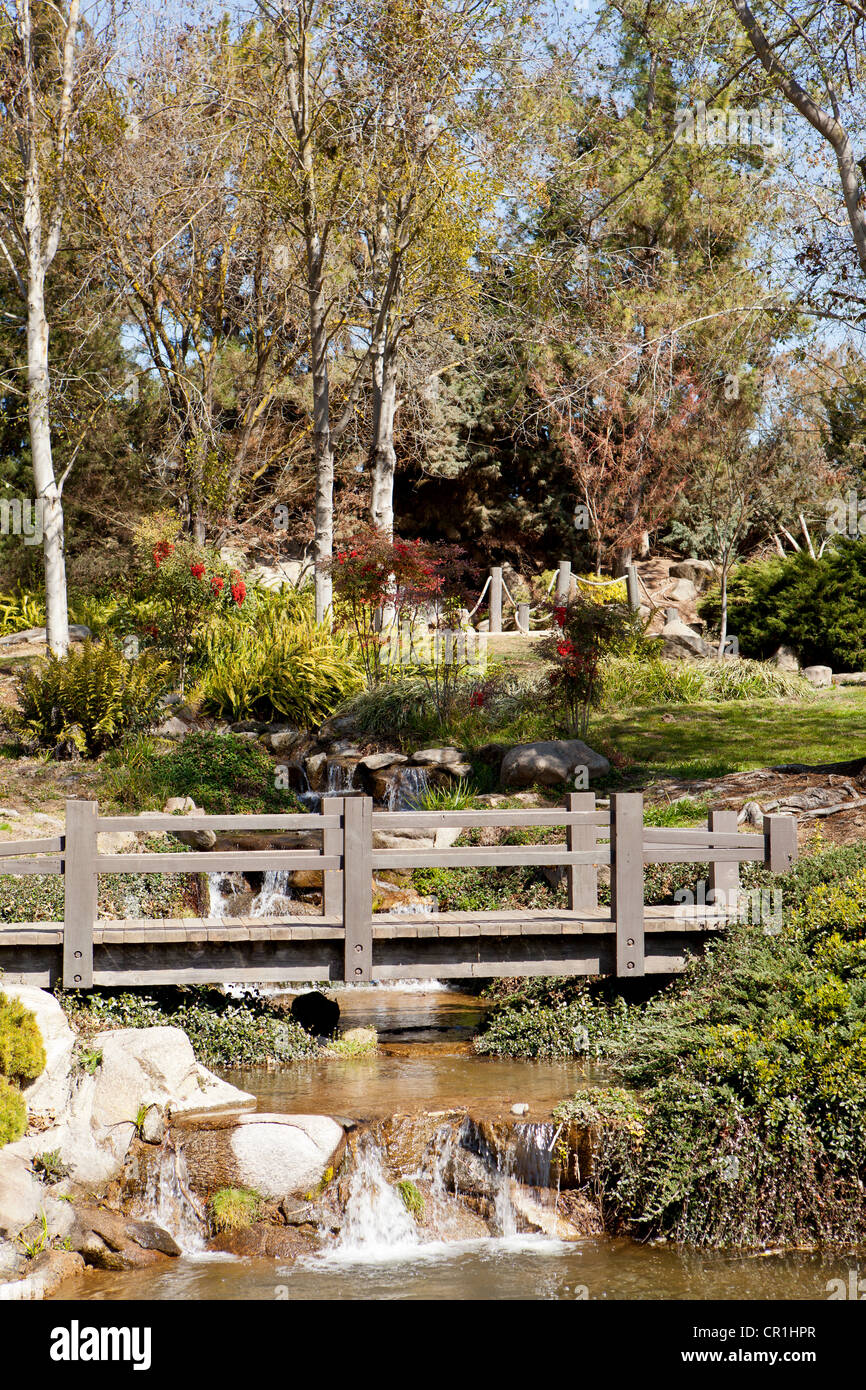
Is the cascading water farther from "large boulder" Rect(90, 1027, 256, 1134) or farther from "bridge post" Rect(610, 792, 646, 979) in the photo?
"bridge post" Rect(610, 792, 646, 979)

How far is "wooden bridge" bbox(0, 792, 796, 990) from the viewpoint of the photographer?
25.6ft

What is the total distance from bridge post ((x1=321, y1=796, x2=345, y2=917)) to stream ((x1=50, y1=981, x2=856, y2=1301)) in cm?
112

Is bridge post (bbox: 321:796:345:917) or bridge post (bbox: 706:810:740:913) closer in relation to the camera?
bridge post (bbox: 321:796:345:917)

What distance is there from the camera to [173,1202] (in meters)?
6.57

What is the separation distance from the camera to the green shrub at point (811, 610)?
19.5 metres

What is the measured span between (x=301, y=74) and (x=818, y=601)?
11.1 m

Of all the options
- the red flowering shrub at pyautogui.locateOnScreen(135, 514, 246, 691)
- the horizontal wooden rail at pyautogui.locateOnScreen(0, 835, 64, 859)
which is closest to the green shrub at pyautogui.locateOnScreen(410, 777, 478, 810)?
the red flowering shrub at pyautogui.locateOnScreen(135, 514, 246, 691)

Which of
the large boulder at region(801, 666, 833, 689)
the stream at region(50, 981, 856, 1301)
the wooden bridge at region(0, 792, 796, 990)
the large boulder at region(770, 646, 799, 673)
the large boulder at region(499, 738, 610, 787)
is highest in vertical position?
the large boulder at region(770, 646, 799, 673)

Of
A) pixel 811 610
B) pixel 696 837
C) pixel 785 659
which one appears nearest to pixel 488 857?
pixel 696 837

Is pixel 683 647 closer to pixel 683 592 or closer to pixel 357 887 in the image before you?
pixel 683 592

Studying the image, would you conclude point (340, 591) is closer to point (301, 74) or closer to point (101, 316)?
point (301, 74)

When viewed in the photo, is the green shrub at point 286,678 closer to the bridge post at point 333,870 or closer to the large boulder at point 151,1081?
the bridge post at point 333,870

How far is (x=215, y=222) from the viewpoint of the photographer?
20.2 metres

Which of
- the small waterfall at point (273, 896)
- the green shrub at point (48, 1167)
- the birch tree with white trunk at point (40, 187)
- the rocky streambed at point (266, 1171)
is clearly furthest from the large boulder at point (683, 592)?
the green shrub at point (48, 1167)
